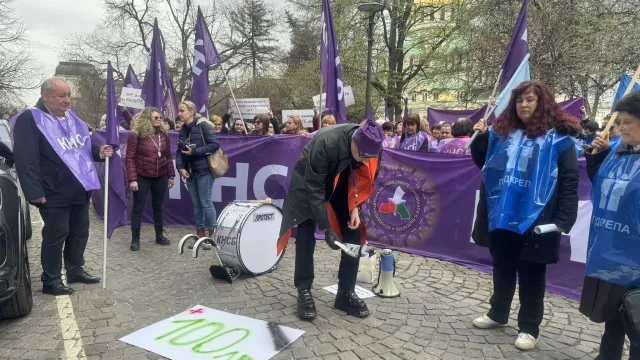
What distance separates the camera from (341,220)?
3857mm

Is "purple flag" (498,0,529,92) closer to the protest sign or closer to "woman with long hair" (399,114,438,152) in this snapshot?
"woman with long hair" (399,114,438,152)

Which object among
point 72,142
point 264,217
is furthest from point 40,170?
point 264,217

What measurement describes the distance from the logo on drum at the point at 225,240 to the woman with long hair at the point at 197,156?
142 centimetres

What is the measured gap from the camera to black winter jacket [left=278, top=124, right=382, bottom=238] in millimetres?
3449

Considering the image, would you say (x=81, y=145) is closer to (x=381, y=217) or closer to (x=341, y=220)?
(x=341, y=220)

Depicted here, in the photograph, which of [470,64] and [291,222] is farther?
[470,64]

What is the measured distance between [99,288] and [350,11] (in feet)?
74.5

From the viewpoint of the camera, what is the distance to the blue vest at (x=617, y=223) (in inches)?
99.1

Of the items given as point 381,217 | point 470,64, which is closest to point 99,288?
point 381,217

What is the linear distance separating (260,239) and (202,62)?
4196 mm

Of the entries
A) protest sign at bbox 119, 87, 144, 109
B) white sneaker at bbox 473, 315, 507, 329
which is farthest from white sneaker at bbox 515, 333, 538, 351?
protest sign at bbox 119, 87, 144, 109

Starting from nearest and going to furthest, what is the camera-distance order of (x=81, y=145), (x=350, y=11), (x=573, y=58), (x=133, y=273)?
(x=81, y=145), (x=133, y=273), (x=573, y=58), (x=350, y=11)

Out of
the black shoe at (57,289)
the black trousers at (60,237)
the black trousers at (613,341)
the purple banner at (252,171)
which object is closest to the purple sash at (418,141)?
the purple banner at (252,171)

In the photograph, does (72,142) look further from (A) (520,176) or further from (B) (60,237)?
(A) (520,176)
